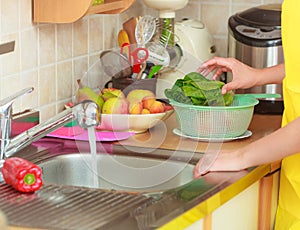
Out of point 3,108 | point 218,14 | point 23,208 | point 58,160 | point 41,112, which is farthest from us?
point 218,14

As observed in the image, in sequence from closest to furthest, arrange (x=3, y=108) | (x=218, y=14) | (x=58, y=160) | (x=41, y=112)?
(x=3, y=108) → (x=58, y=160) → (x=41, y=112) → (x=218, y=14)

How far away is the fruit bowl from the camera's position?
89.4 inches

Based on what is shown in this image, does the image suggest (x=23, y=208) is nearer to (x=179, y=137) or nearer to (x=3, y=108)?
(x=3, y=108)

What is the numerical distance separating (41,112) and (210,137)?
1.63ft

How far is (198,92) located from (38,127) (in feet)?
1.60

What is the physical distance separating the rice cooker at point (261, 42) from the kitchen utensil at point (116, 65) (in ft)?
1.54

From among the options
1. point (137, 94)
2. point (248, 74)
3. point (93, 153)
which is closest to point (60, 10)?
point (137, 94)

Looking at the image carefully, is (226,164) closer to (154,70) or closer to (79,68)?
(154,70)

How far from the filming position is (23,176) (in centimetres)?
181

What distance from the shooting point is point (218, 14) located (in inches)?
118

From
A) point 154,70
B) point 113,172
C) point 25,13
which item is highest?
point 25,13

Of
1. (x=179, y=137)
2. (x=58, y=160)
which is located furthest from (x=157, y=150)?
(x=58, y=160)

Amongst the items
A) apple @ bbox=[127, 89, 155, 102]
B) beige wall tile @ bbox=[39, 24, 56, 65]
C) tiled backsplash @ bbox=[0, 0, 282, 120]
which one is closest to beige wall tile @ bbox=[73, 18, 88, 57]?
tiled backsplash @ bbox=[0, 0, 282, 120]

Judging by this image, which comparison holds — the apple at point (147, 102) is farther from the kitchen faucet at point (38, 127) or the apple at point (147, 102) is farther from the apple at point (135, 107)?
the kitchen faucet at point (38, 127)
